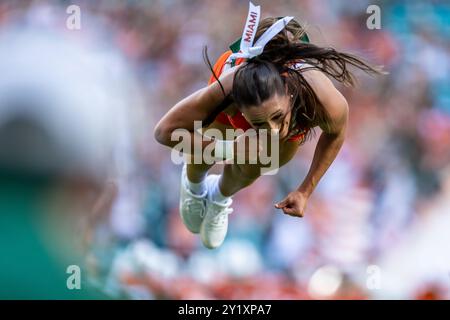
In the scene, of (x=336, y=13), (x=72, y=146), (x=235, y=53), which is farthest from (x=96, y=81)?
(x=235, y=53)

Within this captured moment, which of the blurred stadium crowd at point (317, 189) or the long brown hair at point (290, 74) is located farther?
the blurred stadium crowd at point (317, 189)

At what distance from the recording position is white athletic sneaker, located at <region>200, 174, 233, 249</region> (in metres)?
3.00

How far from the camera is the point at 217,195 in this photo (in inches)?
117

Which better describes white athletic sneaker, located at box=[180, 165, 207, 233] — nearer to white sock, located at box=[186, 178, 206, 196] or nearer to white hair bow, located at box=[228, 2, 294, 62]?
white sock, located at box=[186, 178, 206, 196]

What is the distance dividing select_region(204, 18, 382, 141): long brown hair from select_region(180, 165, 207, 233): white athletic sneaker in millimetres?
770

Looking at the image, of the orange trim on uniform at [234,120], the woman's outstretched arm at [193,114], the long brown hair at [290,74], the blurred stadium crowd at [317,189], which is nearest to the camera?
the long brown hair at [290,74]

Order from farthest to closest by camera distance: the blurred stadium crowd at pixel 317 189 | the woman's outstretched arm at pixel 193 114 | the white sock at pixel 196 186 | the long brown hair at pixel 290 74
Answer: the blurred stadium crowd at pixel 317 189, the white sock at pixel 196 186, the woman's outstretched arm at pixel 193 114, the long brown hair at pixel 290 74

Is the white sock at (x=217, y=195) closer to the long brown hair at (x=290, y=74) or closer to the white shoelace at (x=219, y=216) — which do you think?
the white shoelace at (x=219, y=216)

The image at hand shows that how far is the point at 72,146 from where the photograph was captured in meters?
3.71

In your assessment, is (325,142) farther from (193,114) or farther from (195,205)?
(195,205)

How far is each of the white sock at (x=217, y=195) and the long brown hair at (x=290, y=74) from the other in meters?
0.70

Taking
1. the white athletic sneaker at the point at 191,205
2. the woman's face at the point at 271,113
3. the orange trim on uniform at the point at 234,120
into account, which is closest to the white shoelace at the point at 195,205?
the white athletic sneaker at the point at 191,205

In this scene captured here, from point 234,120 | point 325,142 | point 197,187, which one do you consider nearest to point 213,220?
point 197,187

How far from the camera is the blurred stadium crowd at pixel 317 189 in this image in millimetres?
3646
